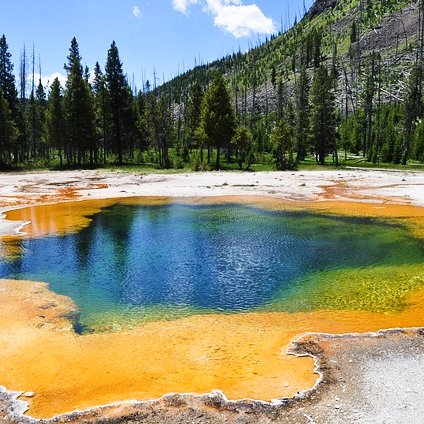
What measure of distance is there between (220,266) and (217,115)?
41454mm

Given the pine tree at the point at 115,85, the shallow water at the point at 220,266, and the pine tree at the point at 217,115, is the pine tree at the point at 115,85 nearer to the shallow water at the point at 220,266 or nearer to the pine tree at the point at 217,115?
the pine tree at the point at 217,115

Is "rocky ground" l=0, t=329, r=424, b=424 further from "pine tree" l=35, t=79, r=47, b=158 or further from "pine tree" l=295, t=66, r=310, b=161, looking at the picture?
"pine tree" l=35, t=79, r=47, b=158

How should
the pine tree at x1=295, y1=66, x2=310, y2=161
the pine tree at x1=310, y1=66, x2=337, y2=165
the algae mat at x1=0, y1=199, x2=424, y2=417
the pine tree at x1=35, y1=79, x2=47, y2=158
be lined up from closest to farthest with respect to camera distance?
the algae mat at x1=0, y1=199, x2=424, y2=417 → the pine tree at x1=310, y1=66, x2=337, y2=165 → the pine tree at x1=295, y1=66, x2=310, y2=161 → the pine tree at x1=35, y1=79, x2=47, y2=158

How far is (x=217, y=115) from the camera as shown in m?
55.1

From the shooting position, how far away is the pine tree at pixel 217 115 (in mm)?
54656

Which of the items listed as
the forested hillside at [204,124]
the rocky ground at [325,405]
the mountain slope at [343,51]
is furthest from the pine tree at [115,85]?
the rocky ground at [325,405]

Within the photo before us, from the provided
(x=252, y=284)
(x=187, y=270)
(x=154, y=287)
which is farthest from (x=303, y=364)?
(x=187, y=270)

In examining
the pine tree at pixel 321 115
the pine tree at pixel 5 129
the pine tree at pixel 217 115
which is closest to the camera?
the pine tree at pixel 217 115

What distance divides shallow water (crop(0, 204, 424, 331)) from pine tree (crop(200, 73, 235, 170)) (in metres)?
31.1

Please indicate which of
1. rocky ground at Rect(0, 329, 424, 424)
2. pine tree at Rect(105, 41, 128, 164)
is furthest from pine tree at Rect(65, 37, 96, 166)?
rocky ground at Rect(0, 329, 424, 424)

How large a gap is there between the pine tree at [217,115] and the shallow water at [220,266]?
31143mm

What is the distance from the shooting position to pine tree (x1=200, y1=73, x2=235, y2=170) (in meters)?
54.7

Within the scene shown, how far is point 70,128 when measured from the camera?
186 ft

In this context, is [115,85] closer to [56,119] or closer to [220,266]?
[56,119]
